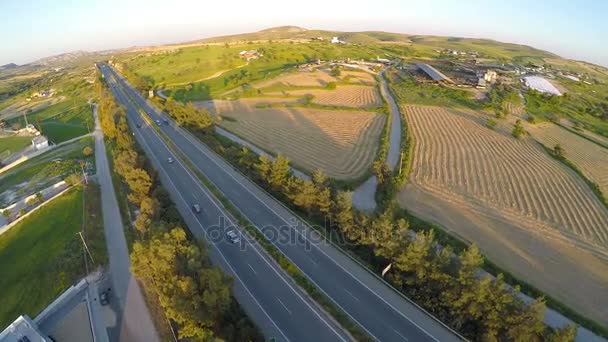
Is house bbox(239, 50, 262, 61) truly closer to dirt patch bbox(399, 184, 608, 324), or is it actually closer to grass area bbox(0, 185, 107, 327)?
grass area bbox(0, 185, 107, 327)

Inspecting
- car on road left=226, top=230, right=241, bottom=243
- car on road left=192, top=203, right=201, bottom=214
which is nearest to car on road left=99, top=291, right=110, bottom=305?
car on road left=226, top=230, right=241, bottom=243

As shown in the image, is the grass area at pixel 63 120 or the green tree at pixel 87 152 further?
the grass area at pixel 63 120

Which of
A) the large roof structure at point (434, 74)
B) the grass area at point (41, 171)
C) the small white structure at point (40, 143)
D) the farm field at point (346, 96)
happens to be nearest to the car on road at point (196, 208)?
the grass area at point (41, 171)

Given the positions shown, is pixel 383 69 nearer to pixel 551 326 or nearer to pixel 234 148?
pixel 234 148

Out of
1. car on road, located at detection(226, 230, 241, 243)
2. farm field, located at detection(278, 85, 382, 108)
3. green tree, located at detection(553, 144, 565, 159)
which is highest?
farm field, located at detection(278, 85, 382, 108)

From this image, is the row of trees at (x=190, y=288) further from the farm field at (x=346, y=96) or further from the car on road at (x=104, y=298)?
the farm field at (x=346, y=96)

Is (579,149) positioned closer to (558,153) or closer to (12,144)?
(558,153)
